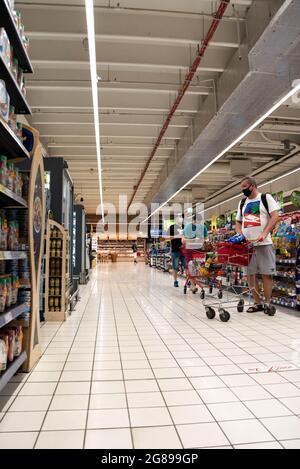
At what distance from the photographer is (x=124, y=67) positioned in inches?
219

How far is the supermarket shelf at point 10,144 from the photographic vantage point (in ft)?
6.12

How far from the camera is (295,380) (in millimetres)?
2387

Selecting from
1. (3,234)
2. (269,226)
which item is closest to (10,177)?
(3,234)

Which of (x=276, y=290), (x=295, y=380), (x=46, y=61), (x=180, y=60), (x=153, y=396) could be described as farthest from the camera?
(x=276, y=290)

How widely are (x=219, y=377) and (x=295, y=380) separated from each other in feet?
1.78

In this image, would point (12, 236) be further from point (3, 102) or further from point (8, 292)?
point (3, 102)

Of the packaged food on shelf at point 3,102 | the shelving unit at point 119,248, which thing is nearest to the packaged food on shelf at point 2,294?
the packaged food on shelf at point 3,102

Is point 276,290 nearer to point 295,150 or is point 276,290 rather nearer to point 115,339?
point 115,339

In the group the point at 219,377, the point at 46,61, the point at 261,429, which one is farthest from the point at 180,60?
the point at 261,429

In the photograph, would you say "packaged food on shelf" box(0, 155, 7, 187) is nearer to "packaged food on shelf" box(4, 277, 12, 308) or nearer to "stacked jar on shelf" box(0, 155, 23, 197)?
"stacked jar on shelf" box(0, 155, 23, 197)

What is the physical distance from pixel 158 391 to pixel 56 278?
9.85 feet

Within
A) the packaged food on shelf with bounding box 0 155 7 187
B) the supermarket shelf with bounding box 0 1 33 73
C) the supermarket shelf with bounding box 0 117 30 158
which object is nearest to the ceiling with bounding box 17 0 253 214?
the supermarket shelf with bounding box 0 1 33 73
